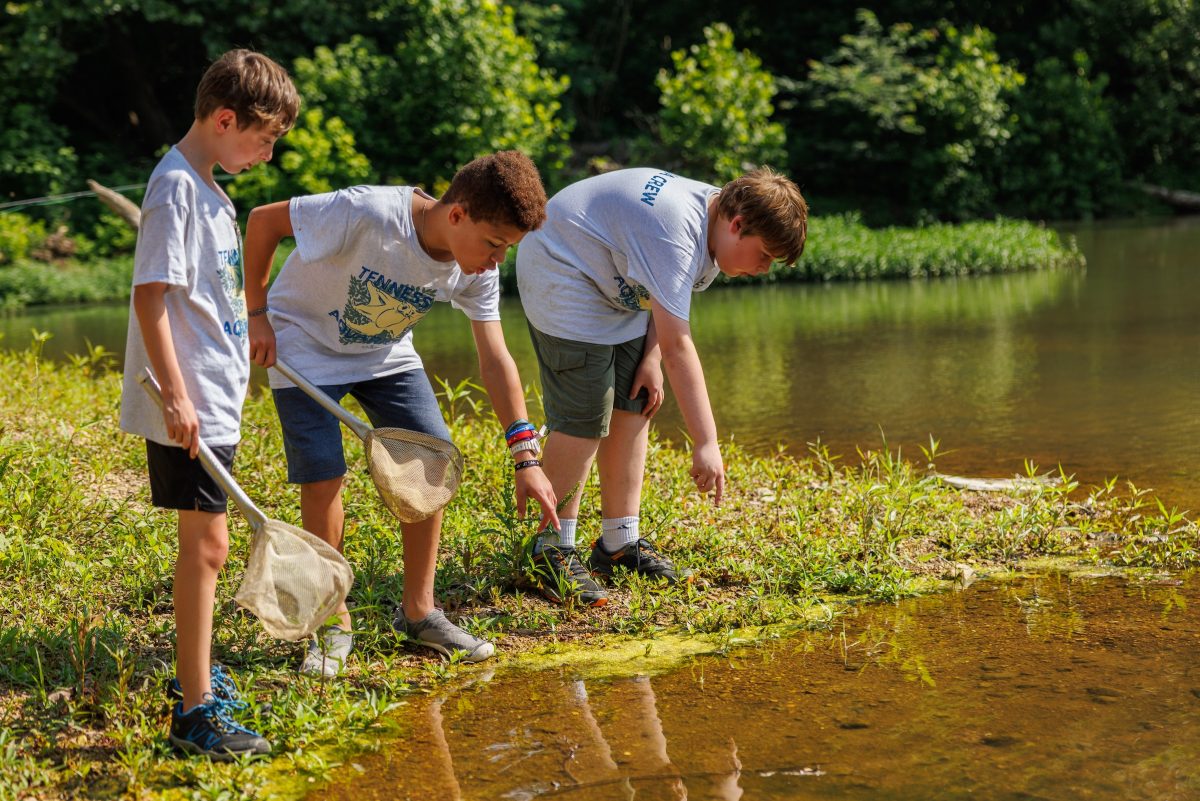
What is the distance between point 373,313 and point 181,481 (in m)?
0.73

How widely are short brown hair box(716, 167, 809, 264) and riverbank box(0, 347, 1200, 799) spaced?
1.03m

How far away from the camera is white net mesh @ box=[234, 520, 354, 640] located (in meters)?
2.70

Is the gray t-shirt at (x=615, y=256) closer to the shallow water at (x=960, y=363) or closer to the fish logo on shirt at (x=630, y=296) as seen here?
the fish logo on shirt at (x=630, y=296)

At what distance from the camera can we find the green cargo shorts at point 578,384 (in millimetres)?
3793

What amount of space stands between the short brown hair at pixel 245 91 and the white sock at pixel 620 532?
69.7 inches

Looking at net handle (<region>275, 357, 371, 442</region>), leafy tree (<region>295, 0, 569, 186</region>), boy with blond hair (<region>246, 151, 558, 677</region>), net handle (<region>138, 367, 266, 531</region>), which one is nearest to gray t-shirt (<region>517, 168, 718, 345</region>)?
boy with blond hair (<region>246, 151, 558, 677</region>)

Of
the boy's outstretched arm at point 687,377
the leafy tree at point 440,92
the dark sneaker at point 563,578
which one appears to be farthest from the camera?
the leafy tree at point 440,92

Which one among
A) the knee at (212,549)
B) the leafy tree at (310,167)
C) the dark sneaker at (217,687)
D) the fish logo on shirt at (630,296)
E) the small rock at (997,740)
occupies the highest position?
the leafy tree at (310,167)

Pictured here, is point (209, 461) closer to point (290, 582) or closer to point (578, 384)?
point (290, 582)

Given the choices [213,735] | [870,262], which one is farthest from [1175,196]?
[213,735]

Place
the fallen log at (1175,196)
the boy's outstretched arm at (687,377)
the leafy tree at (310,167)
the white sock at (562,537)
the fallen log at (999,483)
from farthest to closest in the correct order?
the fallen log at (1175,196), the leafy tree at (310,167), the fallen log at (999,483), the white sock at (562,537), the boy's outstretched arm at (687,377)

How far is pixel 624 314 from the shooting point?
12.7ft

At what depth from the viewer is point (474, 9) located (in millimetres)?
20172

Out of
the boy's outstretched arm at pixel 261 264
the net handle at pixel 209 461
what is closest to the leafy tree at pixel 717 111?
the boy's outstretched arm at pixel 261 264
